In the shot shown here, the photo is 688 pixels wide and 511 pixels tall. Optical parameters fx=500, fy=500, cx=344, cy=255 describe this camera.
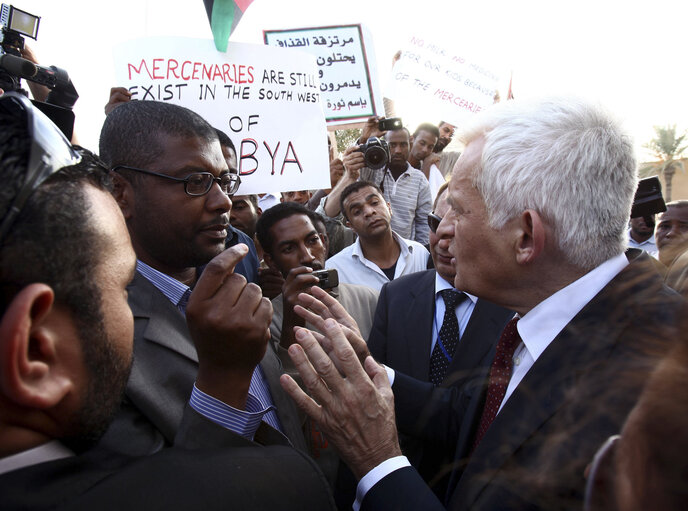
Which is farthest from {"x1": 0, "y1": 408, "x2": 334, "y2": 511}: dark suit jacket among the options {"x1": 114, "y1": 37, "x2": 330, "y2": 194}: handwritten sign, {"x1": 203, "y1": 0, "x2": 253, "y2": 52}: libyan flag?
{"x1": 203, "y1": 0, "x2": 253, "y2": 52}: libyan flag

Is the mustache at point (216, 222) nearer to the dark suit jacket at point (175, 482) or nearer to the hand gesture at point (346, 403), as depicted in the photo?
the hand gesture at point (346, 403)

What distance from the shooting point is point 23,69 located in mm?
1672

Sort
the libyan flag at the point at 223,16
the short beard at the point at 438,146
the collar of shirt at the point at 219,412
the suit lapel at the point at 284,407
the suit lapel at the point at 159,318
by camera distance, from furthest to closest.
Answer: the short beard at the point at 438,146
the libyan flag at the point at 223,16
the suit lapel at the point at 284,407
the suit lapel at the point at 159,318
the collar of shirt at the point at 219,412

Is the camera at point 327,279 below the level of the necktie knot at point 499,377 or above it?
above

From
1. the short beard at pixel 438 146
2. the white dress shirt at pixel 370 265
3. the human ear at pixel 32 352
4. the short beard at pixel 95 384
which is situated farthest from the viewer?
the short beard at pixel 438 146

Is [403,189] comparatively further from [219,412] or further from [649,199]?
[219,412]

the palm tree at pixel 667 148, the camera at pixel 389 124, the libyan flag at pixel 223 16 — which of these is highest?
the libyan flag at pixel 223 16

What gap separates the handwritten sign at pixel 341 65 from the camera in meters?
4.48

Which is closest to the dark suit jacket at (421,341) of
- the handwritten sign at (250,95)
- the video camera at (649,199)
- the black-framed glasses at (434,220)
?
the black-framed glasses at (434,220)

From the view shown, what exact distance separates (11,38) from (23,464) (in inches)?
75.9

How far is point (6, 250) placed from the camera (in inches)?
27.3

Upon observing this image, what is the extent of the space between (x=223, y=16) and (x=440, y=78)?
307 centimetres

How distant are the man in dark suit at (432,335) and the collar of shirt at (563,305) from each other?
0.61 meters

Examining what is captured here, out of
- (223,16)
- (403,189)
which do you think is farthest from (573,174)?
(403,189)
